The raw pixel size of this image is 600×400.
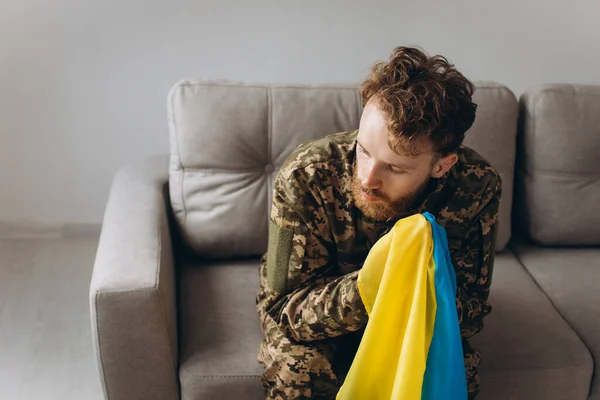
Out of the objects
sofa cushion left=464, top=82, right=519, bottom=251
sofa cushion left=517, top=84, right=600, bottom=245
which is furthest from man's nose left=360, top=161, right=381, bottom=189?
sofa cushion left=517, top=84, right=600, bottom=245

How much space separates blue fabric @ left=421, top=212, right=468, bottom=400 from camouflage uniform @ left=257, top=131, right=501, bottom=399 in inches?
6.0

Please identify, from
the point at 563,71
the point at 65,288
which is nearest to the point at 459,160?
the point at 563,71

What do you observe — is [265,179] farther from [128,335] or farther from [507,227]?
[507,227]

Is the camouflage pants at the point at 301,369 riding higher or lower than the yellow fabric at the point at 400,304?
lower

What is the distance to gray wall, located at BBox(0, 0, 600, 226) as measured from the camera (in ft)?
7.04

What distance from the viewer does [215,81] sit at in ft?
6.08

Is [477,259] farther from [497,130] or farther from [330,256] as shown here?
[497,130]

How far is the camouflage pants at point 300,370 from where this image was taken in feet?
4.78

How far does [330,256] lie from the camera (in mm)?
1559

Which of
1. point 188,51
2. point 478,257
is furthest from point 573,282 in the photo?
point 188,51

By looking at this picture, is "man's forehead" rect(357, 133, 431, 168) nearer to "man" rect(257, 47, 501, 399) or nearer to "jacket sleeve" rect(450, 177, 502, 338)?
"man" rect(257, 47, 501, 399)

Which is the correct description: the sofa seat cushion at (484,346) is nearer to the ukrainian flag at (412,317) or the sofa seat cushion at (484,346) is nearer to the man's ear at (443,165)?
the ukrainian flag at (412,317)

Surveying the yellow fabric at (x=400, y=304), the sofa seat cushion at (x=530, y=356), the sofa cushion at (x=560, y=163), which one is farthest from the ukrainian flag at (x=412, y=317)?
the sofa cushion at (x=560, y=163)

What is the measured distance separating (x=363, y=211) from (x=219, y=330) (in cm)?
48
